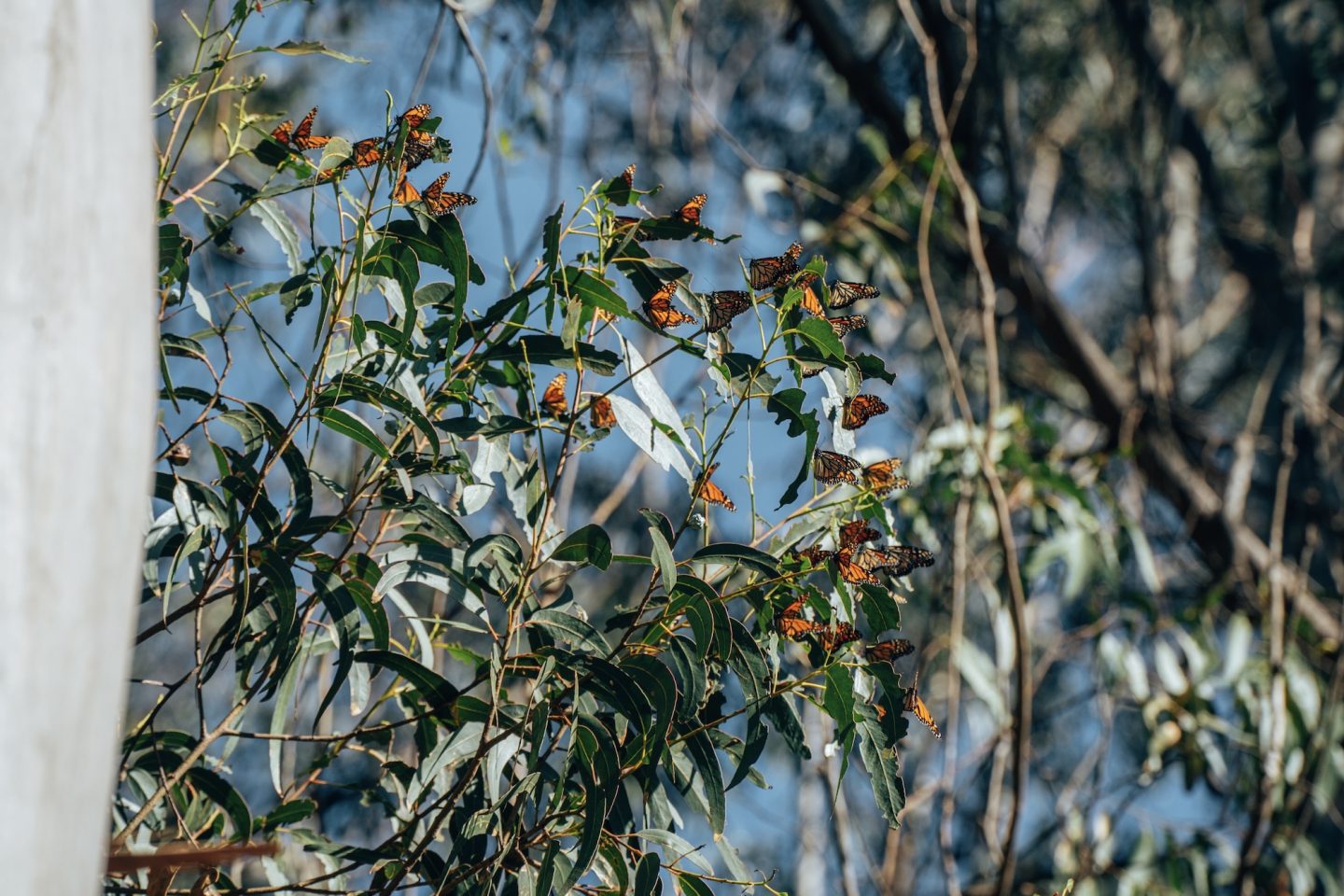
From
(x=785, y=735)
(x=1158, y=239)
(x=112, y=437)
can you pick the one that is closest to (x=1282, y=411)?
(x=1158, y=239)

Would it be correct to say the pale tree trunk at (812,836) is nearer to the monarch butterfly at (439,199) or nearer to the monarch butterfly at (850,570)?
the monarch butterfly at (850,570)

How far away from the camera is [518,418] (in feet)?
3.44

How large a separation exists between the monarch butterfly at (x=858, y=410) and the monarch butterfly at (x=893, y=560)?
0.10 metres

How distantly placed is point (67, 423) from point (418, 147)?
0.49 meters

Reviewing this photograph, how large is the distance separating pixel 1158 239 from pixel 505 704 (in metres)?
2.56

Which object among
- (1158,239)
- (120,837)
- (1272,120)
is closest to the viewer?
(120,837)

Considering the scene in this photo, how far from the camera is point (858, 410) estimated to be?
99 centimetres

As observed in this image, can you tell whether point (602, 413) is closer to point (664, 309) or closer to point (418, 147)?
point (664, 309)

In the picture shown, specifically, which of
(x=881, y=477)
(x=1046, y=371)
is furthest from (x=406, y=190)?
(x=1046, y=371)

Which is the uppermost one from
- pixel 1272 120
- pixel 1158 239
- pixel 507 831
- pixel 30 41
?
pixel 1272 120

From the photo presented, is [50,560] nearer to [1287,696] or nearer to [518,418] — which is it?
[518,418]

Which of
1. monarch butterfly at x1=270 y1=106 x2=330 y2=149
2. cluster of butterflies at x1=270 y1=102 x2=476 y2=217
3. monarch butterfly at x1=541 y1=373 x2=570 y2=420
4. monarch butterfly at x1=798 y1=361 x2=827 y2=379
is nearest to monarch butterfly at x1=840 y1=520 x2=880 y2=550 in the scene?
monarch butterfly at x1=798 y1=361 x2=827 y2=379

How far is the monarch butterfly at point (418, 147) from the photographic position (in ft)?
3.15

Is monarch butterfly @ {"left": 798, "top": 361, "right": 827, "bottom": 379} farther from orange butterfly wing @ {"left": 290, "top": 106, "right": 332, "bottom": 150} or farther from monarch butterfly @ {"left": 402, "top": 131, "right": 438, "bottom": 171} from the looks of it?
orange butterfly wing @ {"left": 290, "top": 106, "right": 332, "bottom": 150}
